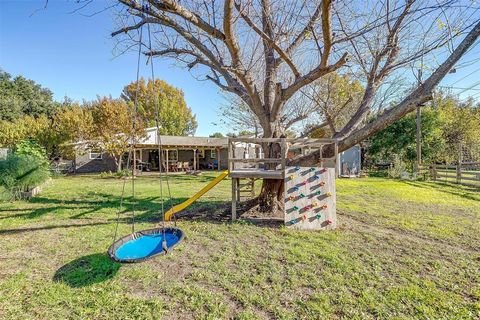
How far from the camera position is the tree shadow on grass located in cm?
322

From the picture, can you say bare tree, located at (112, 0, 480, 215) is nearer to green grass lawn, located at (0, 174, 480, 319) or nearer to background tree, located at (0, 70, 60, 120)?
green grass lawn, located at (0, 174, 480, 319)

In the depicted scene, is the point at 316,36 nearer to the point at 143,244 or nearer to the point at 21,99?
the point at 143,244

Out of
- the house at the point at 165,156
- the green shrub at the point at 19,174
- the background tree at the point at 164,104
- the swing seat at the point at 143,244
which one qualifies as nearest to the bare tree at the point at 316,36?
the swing seat at the point at 143,244

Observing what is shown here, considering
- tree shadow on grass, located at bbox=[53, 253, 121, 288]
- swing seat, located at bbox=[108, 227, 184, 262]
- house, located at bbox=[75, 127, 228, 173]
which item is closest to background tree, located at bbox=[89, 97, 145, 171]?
house, located at bbox=[75, 127, 228, 173]

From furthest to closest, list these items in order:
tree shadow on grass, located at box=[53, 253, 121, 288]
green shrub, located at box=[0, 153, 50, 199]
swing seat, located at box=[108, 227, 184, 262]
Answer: green shrub, located at box=[0, 153, 50, 199] < tree shadow on grass, located at box=[53, 253, 121, 288] < swing seat, located at box=[108, 227, 184, 262]

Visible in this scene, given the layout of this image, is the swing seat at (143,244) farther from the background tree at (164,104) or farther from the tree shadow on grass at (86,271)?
the background tree at (164,104)

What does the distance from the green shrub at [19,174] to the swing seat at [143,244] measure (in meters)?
7.69

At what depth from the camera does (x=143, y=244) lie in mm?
3316

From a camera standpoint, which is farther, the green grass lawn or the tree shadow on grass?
the tree shadow on grass

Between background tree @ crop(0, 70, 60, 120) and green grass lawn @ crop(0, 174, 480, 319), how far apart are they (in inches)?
1186

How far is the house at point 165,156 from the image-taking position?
20219mm

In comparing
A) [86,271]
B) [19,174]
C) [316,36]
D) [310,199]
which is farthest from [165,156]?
[316,36]

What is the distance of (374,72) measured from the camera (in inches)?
231

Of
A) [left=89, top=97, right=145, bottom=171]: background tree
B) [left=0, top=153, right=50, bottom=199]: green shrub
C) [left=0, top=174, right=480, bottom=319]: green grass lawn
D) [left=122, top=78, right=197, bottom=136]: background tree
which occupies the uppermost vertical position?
[left=122, top=78, right=197, bottom=136]: background tree
